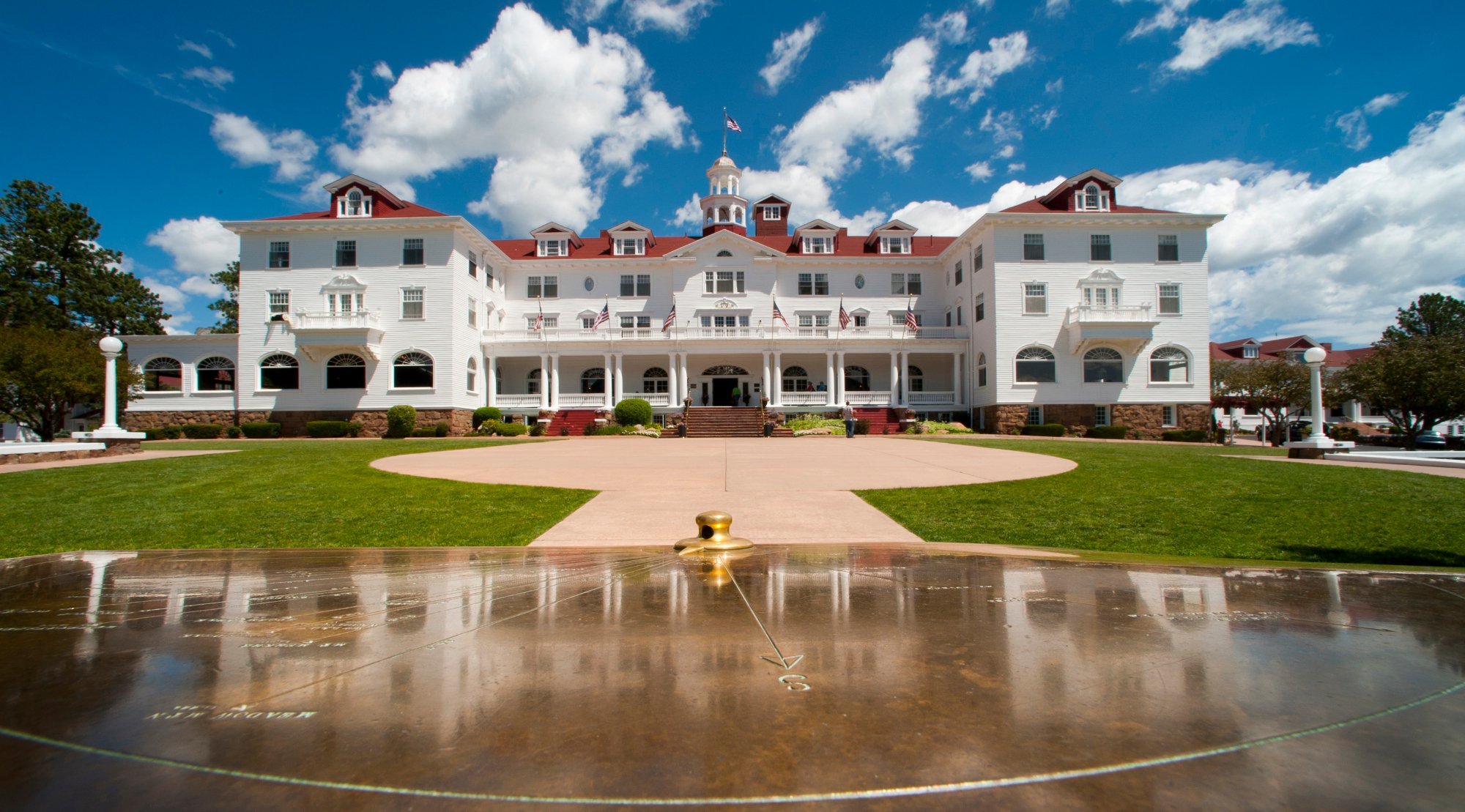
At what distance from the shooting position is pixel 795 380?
42.9 meters

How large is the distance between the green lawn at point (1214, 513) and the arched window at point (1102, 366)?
903 inches

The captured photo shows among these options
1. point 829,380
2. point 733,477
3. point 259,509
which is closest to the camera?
point 259,509

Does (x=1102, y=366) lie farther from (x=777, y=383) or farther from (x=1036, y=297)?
(x=777, y=383)

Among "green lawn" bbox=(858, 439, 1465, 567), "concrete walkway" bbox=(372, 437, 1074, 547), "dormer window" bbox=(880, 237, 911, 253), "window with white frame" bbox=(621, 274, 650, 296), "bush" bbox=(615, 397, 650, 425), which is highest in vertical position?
"dormer window" bbox=(880, 237, 911, 253)

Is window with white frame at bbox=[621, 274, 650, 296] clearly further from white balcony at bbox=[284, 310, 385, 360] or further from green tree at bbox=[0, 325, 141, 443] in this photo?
green tree at bbox=[0, 325, 141, 443]

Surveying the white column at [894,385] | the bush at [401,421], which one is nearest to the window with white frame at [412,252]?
the bush at [401,421]

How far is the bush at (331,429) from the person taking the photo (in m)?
34.1

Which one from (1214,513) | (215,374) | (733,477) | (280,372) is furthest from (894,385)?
(215,374)

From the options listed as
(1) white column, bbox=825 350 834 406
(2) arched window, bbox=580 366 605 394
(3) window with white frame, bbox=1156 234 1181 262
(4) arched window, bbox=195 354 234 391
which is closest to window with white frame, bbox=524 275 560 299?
(2) arched window, bbox=580 366 605 394

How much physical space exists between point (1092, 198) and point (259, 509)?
4155cm

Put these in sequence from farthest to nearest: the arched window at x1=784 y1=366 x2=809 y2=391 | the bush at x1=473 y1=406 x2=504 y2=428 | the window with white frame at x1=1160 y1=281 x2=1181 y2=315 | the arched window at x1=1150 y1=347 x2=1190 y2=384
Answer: the arched window at x1=784 y1=366 x2=809 y2=391 → the window with white frame at x1=1160 y1=281 x2=1181 y2=315 → the arched window at x1=1150 y1=347 x2=1190 y2=384 → the bush at x1=473 y1=406 x2=504 y2=428

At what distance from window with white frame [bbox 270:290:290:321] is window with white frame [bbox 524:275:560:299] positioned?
13.3 metres

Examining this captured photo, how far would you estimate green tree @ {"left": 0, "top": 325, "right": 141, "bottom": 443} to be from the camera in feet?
94.7

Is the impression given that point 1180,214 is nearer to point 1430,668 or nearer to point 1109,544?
point 1109,544
